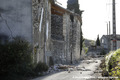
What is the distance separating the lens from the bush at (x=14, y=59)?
995 cm

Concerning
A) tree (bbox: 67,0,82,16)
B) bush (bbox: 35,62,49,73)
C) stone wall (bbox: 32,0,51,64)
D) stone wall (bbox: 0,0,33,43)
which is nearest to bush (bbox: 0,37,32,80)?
bush (bbox: 35,62,49,73)

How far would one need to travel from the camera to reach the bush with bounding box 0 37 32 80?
9.95 m

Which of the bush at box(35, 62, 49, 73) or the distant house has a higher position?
the distant house

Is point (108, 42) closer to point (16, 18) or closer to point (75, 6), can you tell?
point (75, 6)

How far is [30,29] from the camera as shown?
554 inches

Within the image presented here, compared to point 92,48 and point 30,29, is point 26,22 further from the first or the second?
point 92,48

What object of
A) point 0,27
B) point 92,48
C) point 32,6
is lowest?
point 92,48

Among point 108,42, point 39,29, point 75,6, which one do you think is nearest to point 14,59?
point 39,29

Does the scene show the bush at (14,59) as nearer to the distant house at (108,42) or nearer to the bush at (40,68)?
the bush at (40,68)

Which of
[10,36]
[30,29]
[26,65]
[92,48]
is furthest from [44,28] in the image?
[92,48]

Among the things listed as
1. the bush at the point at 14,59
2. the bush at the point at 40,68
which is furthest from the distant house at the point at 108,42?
the bush at the point at 14,59

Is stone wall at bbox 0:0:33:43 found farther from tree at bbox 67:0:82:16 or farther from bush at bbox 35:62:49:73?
tree at bbox 67:0:82:16

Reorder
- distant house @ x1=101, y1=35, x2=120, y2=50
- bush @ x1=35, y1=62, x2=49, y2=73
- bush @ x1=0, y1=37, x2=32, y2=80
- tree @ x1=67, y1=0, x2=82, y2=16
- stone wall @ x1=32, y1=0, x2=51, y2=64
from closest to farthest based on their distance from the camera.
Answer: bush @ x1=0, y1=37, x2=32, y2=80 → bush @ x1=35, y1=62, x2=49, y2=73 → stone wall @ x1=32, y1=0, x2=51, y2=64 → distant house @ x1=101, y1=35, x2=120, y2=50 → tree @ x1=67, y1=0, x2=82, y2=16

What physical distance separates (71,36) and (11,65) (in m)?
18.8
